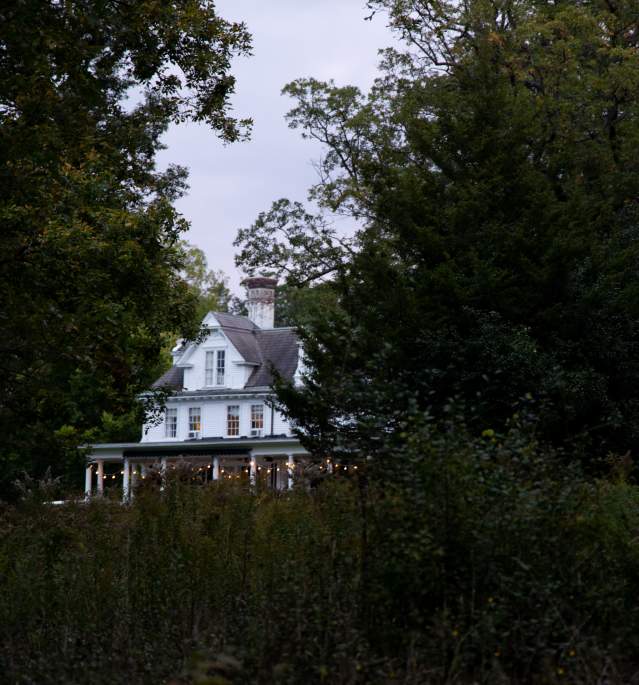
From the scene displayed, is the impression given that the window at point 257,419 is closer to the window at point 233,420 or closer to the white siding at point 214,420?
the white siding at point 214,420

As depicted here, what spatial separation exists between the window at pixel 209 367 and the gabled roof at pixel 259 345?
136cm

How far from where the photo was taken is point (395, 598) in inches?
268

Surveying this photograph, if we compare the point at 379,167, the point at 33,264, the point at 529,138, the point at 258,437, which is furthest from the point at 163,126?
the point at 258,437

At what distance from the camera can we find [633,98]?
27.4 meters

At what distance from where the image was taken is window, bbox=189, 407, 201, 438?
50000 mm

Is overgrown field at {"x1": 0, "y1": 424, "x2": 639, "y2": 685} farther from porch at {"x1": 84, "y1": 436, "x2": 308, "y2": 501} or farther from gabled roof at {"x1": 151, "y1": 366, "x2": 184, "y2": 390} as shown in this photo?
gabled roof at {"x1": 151, "y1": 366, "x2": 184, "y2": 390}

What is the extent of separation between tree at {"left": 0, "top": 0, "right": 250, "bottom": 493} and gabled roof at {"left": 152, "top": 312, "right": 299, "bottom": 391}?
93.8 ft

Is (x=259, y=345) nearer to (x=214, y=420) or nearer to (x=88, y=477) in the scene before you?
(x=214, y=420)

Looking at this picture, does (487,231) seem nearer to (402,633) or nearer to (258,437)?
(402,633)

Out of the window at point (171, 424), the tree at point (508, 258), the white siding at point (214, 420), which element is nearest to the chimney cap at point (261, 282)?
the white siding at point (214, 420)

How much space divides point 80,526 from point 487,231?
11341mm

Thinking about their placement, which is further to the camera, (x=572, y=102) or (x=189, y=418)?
(x=189, y=418)

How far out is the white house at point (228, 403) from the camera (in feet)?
157

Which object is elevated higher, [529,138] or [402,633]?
[529,138]
